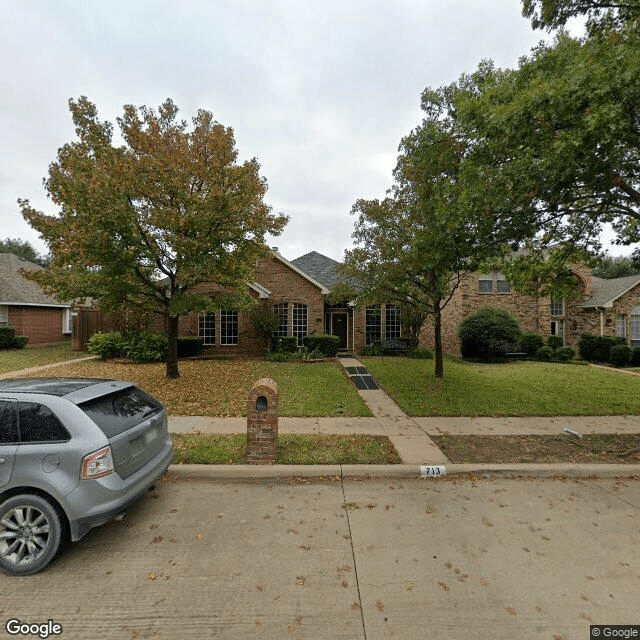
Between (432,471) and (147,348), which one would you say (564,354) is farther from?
(147,348)

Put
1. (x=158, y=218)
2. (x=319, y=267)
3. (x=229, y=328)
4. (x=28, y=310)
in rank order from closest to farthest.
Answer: (x=158, y=218) → (x=229, y=328) → (x=28, y=310) → (x=319, y=267)

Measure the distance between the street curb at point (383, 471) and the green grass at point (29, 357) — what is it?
12.6 metres

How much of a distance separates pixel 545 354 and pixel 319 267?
1346 cm

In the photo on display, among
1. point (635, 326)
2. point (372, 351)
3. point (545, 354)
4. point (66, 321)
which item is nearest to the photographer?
point (372, 351)

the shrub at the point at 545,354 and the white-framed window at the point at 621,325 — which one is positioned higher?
the white-framed window at the point at 621,325

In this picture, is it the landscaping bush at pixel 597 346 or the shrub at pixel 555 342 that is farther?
the shrub at pixel 555 342

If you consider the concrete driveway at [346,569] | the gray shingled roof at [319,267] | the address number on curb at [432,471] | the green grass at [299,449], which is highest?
the gray shingled roof at [319,267]

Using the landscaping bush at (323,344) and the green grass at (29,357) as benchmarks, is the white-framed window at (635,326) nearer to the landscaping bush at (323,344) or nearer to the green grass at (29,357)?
the landscaping bush at (323,344)

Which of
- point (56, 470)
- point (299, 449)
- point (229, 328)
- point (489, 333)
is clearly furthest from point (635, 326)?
point (56, 470)

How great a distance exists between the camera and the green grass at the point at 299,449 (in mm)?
5348

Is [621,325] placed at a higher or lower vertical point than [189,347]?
higher

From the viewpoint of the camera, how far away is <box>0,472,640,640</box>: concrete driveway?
8.38 ft

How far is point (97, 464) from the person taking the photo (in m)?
3.22

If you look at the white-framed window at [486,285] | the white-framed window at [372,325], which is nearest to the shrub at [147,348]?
the white-framed window at [372,325]
